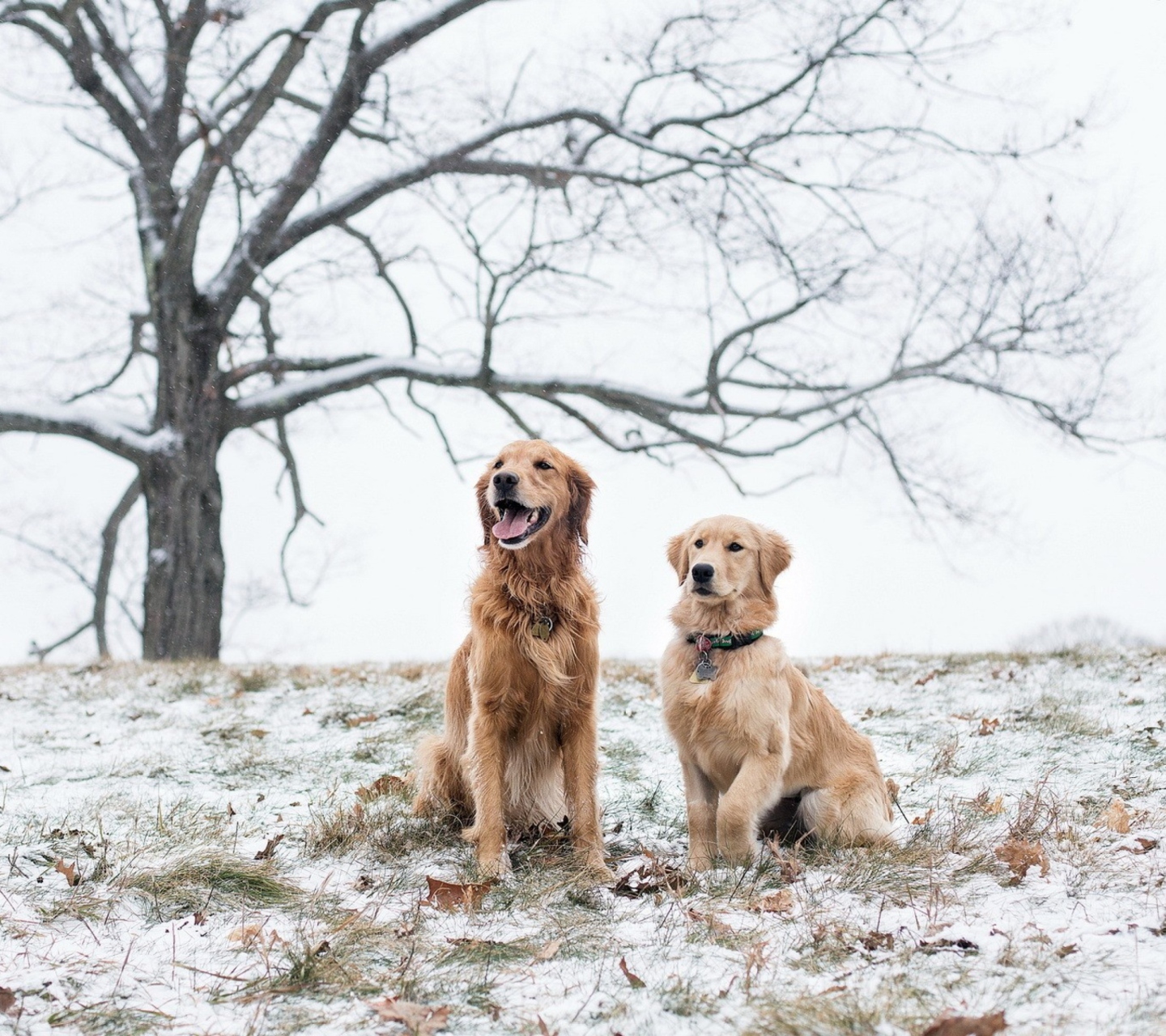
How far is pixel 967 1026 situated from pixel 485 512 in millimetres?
2846

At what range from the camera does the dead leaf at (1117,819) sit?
3.79 m

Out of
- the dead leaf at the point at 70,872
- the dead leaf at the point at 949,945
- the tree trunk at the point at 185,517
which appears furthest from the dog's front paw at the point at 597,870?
the tree trunk at the point at 185,517

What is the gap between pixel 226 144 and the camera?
36.4 feet

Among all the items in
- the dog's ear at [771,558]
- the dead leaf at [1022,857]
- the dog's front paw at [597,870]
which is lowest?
the dog's front paw at [597,870]

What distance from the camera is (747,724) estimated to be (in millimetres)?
3797

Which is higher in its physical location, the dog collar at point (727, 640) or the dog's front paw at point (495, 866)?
the dog collar at point (727, 640)

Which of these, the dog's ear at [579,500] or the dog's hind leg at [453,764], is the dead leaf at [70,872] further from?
the dog's ear at [579,500]

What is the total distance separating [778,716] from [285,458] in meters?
10.9

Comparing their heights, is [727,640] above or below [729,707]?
above

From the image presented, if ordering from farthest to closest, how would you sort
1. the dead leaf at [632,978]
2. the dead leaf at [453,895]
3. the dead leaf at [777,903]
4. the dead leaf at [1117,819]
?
the dead leaf at [1117,819] < the dead leaf at [453,895] < the dead leaf at [777,903] < the dead leaf at [632,978]

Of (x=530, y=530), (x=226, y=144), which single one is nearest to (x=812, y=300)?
(x=226, y=144)

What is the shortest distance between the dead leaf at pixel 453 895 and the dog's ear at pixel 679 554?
1503mm

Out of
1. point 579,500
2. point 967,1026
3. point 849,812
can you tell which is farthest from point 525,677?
point 967,1026

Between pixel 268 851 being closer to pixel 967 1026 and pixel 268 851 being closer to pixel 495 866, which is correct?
pixel 495 866
